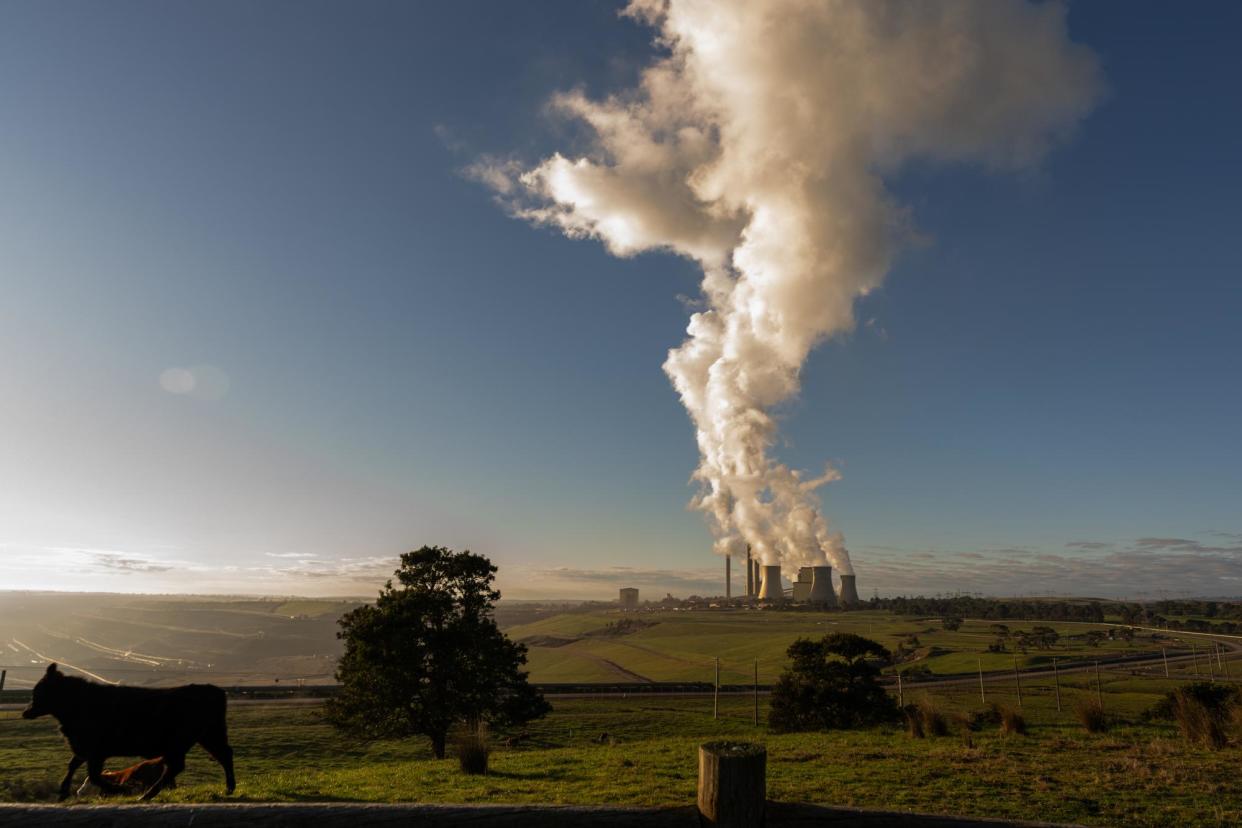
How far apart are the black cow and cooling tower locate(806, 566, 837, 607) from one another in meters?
199

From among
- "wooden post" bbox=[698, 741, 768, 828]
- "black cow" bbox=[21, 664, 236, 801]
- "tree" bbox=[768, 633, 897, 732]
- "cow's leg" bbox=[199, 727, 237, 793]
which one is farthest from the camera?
"tree" bbox=[768, 633, 897, 732]

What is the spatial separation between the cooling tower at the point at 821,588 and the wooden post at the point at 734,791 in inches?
7983

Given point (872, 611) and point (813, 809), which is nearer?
point (813, 809)

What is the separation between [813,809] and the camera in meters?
3.91

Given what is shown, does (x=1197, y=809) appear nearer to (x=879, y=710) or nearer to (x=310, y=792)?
(x=310, y=792)

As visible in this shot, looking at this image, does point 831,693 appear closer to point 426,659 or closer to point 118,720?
point 426,659

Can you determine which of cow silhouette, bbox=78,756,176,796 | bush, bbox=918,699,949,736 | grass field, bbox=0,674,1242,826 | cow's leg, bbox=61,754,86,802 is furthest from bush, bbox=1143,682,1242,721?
cow's leg, bbox=61,754,86,802

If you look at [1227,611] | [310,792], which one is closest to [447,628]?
[310,792]

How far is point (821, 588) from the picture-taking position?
195 metres

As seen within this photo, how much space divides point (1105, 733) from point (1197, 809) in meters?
12.6

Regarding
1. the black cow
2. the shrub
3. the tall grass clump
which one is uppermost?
the black cow

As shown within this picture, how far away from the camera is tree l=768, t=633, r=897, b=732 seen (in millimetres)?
34531

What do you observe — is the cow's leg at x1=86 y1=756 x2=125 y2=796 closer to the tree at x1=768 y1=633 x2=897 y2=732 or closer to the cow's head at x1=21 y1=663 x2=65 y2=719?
the cow's head at x1=21 y1=663 x2=65 y2=719

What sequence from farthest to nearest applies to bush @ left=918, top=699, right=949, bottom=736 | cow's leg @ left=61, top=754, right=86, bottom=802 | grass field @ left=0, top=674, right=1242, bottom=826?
bush @ left=918, top=699, right=949, bottom=736 < grass field @ left=0, top=674, right=1242, bottom=826 < cow's leg @ left=61, top=754, right=86, bottom=802
